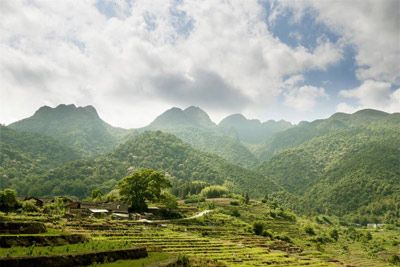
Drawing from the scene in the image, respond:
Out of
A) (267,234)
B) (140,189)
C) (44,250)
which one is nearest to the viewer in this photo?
(44,250)

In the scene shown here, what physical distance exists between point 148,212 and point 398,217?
15383cm

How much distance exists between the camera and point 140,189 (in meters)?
87.2

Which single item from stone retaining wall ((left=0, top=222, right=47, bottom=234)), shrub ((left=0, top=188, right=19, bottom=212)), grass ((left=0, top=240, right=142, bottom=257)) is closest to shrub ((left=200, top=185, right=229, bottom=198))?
shrub ((left=0, top=188, right=19, bottom=212))

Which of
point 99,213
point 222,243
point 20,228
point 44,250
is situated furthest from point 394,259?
point 44,250

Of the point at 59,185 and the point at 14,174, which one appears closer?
the point at 59,185

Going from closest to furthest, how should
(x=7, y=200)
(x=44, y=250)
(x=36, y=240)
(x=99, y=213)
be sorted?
1. (x=44, y=250)
2. (x=36, y=240)
3. (x=7, y=200)
4. (x=99, y=213)

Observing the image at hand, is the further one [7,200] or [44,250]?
[7,200]

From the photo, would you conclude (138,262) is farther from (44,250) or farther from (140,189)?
(140,189)

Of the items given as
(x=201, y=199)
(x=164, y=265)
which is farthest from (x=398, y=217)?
(x=164, y=265)

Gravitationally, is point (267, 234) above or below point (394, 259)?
above

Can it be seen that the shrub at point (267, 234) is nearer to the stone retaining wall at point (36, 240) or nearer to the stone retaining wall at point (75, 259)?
the stone retaining wall at point (75, 259)

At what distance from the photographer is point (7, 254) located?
58.2 feet

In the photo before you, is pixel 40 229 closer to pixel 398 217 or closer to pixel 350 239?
pixel 350 239

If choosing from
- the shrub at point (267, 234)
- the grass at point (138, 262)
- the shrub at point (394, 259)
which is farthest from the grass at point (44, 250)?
the shrub at point (394, 259)
